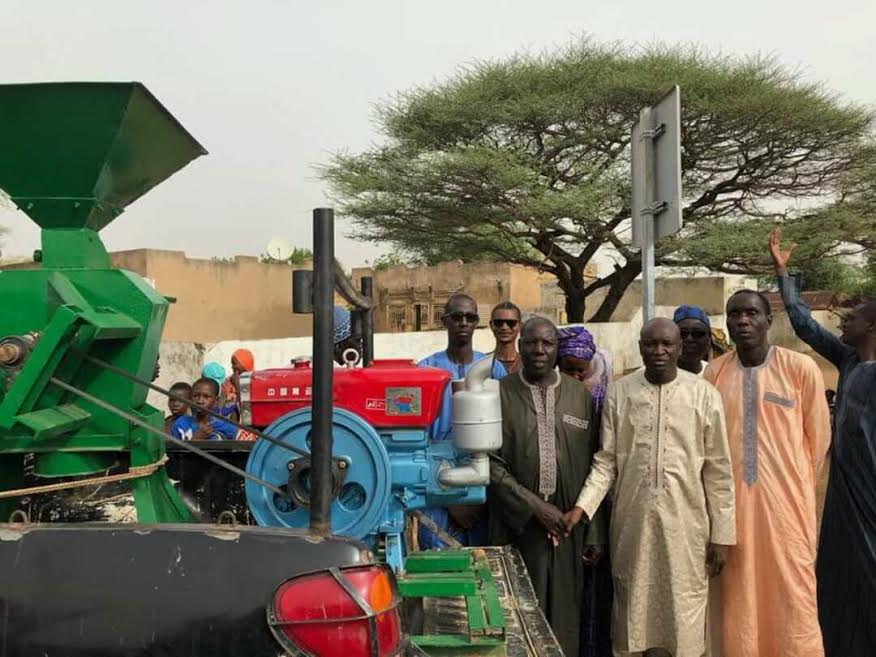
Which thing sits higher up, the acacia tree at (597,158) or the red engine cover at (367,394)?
the acacia tree at (597,158)

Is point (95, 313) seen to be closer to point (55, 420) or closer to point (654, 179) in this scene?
point (55, 420)

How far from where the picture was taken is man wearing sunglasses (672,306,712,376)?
4.32 meters

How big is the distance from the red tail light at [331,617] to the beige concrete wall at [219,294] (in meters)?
Result: 20.3

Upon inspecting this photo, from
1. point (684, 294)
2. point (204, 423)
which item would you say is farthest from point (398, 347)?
point (684, 294)

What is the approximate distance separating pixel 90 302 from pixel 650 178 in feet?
8.85

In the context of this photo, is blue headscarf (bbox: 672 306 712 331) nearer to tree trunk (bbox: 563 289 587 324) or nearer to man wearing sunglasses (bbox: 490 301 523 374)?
man wearing sunglasses (bbox: 490 301 523 374)

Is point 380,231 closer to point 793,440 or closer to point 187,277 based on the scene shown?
point 187,277

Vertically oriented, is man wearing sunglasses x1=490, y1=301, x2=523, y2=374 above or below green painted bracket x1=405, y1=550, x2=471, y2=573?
above

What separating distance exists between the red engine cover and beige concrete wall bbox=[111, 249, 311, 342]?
19117 mm

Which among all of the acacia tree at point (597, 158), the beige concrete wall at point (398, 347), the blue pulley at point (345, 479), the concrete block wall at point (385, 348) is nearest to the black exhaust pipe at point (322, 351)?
the blue pulley at point (345, 479)

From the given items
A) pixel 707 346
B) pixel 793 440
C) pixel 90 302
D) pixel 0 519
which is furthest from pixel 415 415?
pixel 707 346

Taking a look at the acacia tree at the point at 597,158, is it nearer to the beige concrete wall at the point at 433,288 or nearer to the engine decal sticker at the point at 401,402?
the beige concrete wall at the point at 433,288

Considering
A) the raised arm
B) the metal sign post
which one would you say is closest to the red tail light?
the metal sign post

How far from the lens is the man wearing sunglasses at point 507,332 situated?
14.4ft
